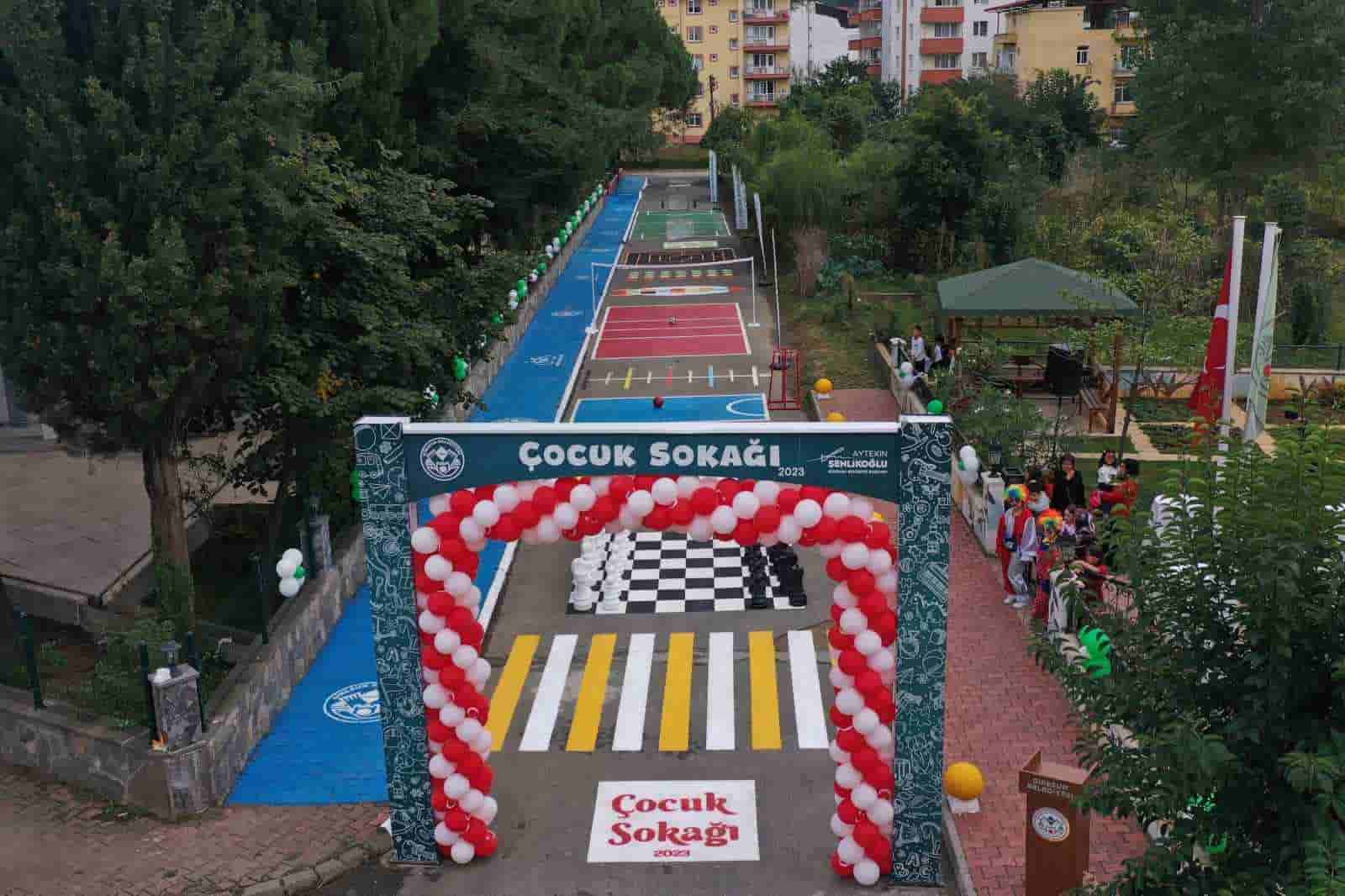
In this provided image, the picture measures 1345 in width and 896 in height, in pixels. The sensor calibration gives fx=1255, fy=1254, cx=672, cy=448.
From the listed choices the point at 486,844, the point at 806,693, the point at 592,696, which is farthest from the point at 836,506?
the point at 592,696

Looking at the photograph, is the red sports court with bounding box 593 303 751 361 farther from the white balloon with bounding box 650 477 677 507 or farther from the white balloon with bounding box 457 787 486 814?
the white balloon with bounding box 650 477 677 507

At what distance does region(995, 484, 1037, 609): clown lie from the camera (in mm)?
15328

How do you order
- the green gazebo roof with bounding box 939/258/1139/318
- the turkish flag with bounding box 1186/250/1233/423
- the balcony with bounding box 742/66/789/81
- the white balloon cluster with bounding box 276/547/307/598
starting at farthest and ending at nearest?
1. the balcony with bounding box 742/66/789/81
2. the green gazebo roof with bounding box 939/258/1139/318
3. the turkish flag with bounding box 1186/250/1233/423
4. the white balloon cluster with bounding box 276/547/307/598

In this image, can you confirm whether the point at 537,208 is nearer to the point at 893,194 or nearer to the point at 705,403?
the point at 705,403

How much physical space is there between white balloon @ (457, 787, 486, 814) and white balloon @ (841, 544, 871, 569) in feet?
12.4

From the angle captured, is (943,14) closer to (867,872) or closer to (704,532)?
(704,532)

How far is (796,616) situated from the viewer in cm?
1593

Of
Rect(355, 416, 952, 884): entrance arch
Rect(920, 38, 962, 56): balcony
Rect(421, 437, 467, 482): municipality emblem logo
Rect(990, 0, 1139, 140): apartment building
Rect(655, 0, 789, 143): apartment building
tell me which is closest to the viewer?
Rect(355, 416, 952, 884): entrance arch

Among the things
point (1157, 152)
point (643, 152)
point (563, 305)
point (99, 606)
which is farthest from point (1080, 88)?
point (99, 606)

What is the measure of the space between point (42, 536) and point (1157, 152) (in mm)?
30816

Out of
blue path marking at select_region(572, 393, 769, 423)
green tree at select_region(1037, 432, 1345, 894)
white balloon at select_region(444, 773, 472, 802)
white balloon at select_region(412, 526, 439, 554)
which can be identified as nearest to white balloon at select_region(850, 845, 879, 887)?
white balloon at select_region(444, 773, 472, 802)

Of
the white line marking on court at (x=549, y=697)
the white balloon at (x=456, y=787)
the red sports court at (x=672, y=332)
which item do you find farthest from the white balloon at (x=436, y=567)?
the red sports court at (x=672, y=332)

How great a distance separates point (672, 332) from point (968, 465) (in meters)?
17.1

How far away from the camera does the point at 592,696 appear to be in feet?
45.8
